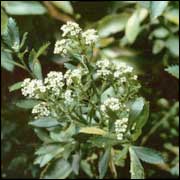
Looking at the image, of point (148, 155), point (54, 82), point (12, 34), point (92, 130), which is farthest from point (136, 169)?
point (12, 34)

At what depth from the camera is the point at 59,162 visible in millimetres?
1515

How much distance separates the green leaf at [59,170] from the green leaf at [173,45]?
0.48 metres

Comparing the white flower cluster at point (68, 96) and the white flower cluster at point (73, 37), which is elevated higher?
the white flower cluster at point (73, 37)

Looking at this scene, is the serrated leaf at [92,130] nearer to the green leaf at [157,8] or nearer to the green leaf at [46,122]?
the green leaf at [46,122]

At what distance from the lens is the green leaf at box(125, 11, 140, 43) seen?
1.62 metres

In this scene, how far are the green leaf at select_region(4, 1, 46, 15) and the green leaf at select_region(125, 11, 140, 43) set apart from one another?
0.88 ft

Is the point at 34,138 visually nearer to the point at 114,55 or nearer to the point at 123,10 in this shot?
the point at 114,55

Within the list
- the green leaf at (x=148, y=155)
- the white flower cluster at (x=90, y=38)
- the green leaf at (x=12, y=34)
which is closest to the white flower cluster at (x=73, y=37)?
the white flower cluster at (x=90, y=38)

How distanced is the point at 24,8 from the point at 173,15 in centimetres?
46

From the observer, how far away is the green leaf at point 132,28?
5.32 ft

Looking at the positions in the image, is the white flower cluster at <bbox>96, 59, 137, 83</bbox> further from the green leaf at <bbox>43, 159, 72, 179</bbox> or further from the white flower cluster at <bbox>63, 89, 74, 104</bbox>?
the green leaf at <bbox>43, 159, 72, 179</bbox>

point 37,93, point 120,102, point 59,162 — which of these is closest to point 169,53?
point 59,162

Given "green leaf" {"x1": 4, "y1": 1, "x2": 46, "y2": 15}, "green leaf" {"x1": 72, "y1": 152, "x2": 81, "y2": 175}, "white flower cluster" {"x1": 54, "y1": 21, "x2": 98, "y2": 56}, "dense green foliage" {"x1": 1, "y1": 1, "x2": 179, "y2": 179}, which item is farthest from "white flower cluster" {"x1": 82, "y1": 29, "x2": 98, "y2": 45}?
"green leaf" {"x1": 4, "y1": 1, "x2": 46, "y2": 15}

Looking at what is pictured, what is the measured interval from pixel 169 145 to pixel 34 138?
456mm
